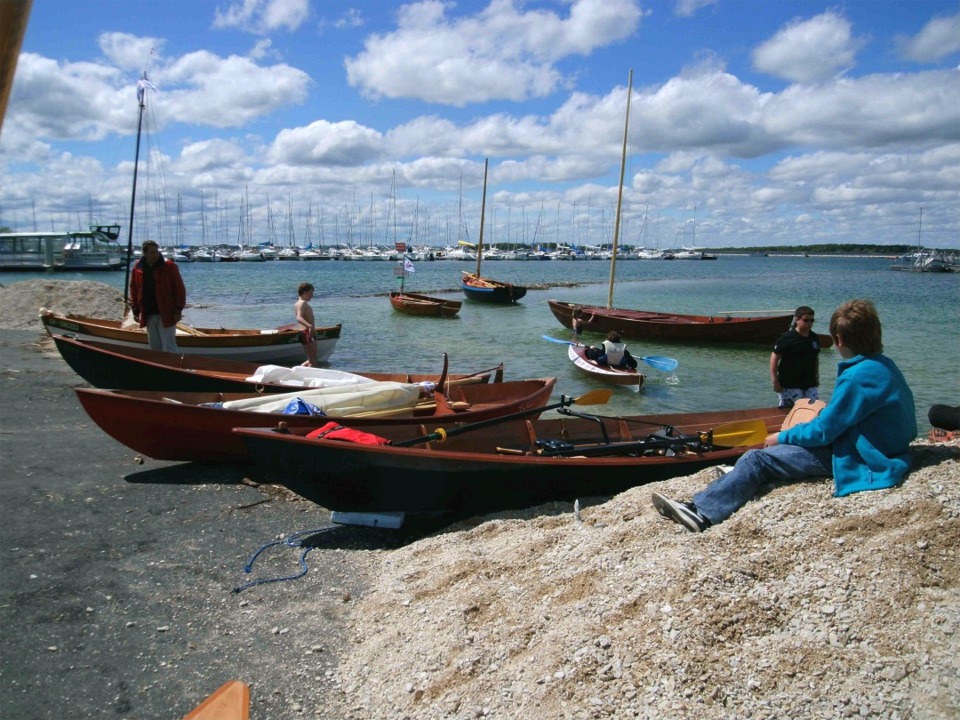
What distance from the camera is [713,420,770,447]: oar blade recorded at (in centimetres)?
763

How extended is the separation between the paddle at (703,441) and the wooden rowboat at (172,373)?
338 cm

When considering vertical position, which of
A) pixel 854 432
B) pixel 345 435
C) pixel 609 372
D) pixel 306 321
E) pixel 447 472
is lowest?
pixel 609 372

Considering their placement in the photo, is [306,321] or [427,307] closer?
[306,321]

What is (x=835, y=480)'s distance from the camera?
15.6ft

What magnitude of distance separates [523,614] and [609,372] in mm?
12719

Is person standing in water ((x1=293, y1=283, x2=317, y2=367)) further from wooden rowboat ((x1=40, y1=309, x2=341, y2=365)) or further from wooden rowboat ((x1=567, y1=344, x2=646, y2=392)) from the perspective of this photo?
wooden rowboat ((x1=567, y1=344, x2=646, y2=392))

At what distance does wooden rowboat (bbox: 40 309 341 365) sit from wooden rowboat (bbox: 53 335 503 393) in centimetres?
253

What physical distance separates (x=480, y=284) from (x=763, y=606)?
41654 millimetres

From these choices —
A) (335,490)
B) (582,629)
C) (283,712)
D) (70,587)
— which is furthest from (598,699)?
(70,587)

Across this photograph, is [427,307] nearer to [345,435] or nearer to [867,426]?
[345,435]

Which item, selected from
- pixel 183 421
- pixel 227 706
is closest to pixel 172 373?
pixel 183 421

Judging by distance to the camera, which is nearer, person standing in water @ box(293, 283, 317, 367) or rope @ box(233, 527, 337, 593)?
rope @ box(233, 527, 337, 593)

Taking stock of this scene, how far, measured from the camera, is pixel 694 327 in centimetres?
2583

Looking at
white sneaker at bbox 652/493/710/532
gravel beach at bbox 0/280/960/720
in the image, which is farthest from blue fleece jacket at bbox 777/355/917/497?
white sneaker at bbox 652/493/710/532
